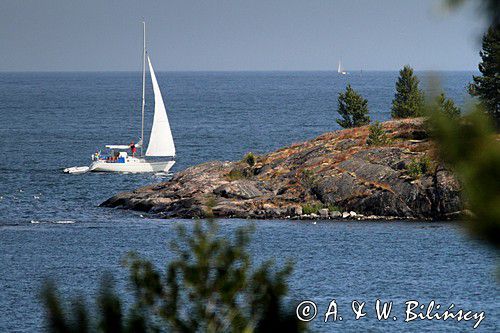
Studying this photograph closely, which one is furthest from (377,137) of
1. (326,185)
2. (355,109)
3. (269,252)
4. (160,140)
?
(160,140)

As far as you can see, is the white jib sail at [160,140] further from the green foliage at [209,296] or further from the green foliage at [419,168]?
the green foliage at [209,296]

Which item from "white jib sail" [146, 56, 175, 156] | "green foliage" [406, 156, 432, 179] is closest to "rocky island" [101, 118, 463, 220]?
"green foliage" [406, 156, 432, 179]

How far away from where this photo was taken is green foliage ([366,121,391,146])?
62562 millimetres

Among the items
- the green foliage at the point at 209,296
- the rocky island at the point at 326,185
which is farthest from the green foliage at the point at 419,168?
the green foliage at the point at 209,296

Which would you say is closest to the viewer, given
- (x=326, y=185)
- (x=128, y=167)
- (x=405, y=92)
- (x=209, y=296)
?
(x=209, y=296)

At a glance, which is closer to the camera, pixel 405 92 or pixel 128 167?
pixel 405 92

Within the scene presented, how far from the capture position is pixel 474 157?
231 inches

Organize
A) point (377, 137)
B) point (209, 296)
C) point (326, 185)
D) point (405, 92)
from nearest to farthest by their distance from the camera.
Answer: point (209, 296) < point (326, 185) < point (377, 137) < point (405, 92)

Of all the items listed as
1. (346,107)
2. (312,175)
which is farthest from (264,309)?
(346,107)

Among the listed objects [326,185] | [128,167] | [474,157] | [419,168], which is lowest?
[128,167]

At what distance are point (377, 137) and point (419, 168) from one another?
6.00 m

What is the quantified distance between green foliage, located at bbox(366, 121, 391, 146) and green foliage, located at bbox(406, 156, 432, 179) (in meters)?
4.93

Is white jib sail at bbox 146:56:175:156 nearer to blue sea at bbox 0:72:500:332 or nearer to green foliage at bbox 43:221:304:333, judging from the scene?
blue sea at bbox 0:72:500:332

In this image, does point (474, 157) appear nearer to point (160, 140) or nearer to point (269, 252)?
point (269, 252)
